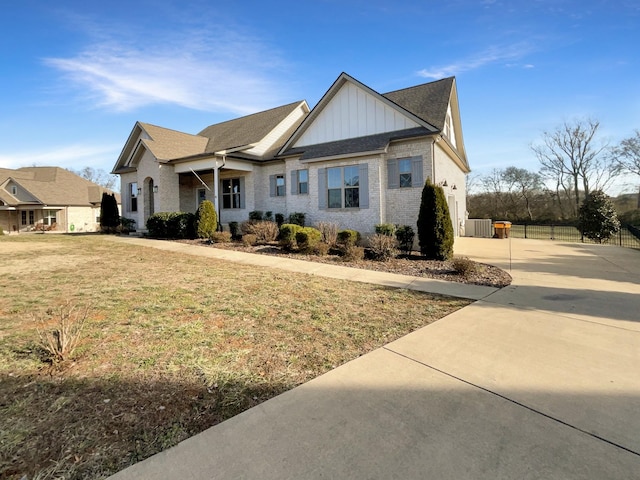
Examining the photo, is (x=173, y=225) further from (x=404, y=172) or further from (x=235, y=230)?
(x=404, y=172)

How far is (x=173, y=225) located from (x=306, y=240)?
29.0 ft

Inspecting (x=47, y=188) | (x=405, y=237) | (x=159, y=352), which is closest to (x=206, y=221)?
(x=405, y=237)

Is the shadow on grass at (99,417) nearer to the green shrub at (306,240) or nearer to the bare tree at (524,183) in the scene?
the green shrub at (306,240)

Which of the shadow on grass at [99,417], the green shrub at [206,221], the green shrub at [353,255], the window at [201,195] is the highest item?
the window at [201,195]

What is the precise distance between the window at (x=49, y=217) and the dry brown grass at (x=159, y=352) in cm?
3300

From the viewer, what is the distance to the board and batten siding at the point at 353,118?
13656mm

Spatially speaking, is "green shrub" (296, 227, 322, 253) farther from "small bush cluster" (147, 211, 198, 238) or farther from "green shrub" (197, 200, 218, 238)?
"small bush cluster" (147, 211, 198, 238)

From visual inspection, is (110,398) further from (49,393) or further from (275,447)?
(275,447)

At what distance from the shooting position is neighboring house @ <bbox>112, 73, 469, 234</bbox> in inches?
518

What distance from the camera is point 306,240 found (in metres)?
11.6

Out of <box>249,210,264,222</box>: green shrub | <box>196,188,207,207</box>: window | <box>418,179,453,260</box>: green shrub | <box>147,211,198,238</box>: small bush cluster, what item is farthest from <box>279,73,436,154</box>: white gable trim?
<box>196,188,207,207</box>: window

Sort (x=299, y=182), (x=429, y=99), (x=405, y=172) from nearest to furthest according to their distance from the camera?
(x=405, y=172) → (x=429, y=99) → (x=299, y=182)

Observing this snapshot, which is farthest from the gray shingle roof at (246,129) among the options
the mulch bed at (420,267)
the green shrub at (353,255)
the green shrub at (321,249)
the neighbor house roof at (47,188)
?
the neighbor house roof at (47,188)

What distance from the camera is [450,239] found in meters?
10.6
